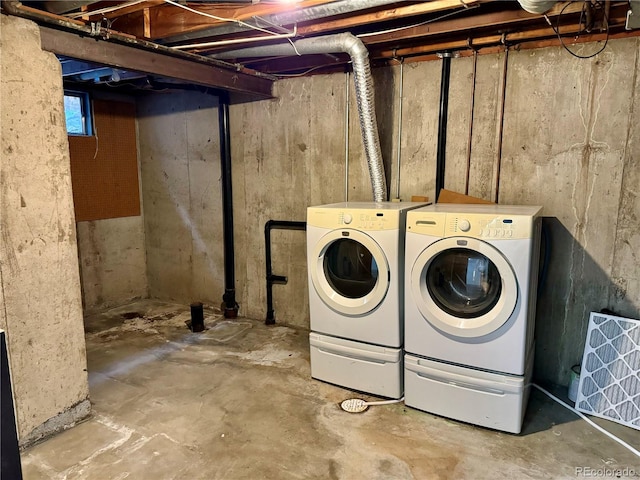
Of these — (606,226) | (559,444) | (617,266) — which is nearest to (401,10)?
(606,226)

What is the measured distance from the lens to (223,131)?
3.95 meters

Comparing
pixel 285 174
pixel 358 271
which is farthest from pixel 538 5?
pixel 285 174

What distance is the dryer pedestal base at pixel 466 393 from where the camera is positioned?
228 centimetres

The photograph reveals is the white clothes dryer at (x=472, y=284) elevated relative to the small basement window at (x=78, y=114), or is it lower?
lower

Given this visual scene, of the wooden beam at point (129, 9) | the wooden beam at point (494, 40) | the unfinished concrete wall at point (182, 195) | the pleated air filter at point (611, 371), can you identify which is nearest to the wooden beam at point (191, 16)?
the wooden beam at point (129, 9)

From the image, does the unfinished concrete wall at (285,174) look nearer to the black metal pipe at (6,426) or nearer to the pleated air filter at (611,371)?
the pleated air filter at (611,371)

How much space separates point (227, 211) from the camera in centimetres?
406

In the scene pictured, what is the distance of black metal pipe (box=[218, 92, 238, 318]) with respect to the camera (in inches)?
155

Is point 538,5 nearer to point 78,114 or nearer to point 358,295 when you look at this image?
point 358,295

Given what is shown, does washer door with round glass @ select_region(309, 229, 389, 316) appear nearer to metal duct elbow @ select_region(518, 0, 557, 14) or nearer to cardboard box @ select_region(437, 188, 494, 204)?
cardboard box @ select_region(437, 188, 494, 204)

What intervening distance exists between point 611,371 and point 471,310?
1.01m

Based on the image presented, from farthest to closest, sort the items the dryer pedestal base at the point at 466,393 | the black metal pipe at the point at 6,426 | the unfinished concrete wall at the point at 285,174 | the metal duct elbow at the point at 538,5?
the unfinished concrete wall at the point at 285,174, the dryer pedestal base at the point at 466,393, the metal duct elbow at the point at 538,5, the black metal pipe at the point at 6,426

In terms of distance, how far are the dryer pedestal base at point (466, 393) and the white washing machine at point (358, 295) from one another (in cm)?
15

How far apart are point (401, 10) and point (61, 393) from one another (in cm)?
287
